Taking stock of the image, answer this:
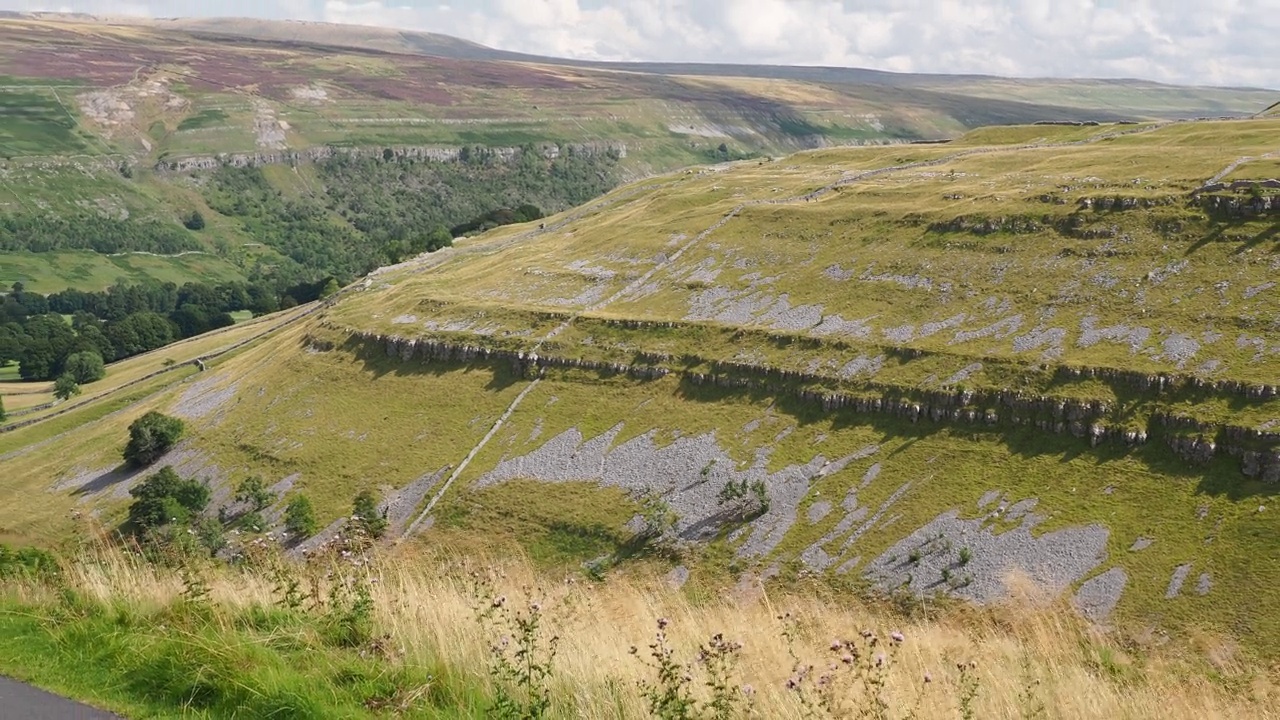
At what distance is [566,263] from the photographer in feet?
403

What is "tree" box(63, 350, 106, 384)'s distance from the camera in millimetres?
157250

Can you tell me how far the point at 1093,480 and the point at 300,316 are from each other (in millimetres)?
129461

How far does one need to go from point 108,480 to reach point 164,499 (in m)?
21.7

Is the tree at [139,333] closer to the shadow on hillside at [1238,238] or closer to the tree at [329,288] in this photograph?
the tree at [329,288]

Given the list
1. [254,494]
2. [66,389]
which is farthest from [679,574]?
Answer: [66,389]

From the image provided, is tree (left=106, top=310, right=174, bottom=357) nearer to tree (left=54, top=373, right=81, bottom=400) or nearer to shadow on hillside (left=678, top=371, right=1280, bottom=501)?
tree (left=54, top=373, right=81, bottom=400)

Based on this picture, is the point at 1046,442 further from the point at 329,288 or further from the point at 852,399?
the point at 329,288

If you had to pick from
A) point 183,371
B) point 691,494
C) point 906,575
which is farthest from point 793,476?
point 183,371

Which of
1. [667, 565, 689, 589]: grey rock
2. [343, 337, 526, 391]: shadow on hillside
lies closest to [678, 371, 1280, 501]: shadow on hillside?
[667, 565, 689, 589]: grey rock

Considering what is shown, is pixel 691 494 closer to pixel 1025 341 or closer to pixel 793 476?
pixel 793 476

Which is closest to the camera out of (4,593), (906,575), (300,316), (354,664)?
(354,664)

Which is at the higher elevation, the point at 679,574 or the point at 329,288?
the point at 679,574

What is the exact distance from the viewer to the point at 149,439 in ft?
335

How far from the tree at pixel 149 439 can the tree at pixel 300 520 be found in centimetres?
3064
